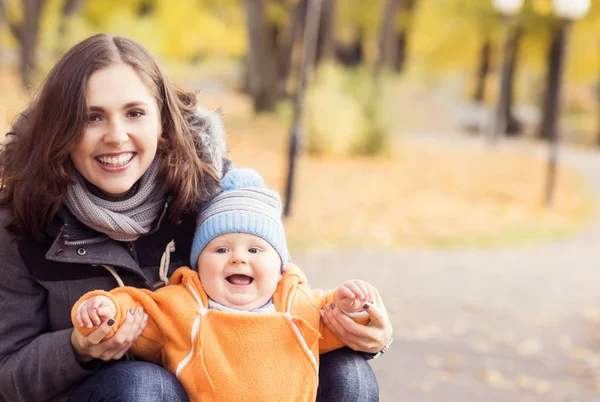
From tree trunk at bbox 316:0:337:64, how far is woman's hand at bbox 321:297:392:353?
1569 centimetres

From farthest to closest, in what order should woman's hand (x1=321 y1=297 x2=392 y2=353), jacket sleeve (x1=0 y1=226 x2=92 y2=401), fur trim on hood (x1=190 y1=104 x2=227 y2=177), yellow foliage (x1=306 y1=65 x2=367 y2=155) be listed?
yellow foliage (x1=306 y1=65 x2=367 y2=155) < fur trim on hood (x1=190 y1=104 x2=227 y2=177) < woman's hand (x1=321 y1=297 x2=392 y2=353) < jacket sleeve (x1=0 y1=226 x2=92 y2=401)

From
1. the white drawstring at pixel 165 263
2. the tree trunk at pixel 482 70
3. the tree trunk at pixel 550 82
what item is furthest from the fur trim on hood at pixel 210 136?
the tree trunk at pixel 482 70

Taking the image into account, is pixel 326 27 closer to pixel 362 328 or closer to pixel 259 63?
pixel 259 63

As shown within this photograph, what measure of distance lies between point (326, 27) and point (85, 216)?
16.1m

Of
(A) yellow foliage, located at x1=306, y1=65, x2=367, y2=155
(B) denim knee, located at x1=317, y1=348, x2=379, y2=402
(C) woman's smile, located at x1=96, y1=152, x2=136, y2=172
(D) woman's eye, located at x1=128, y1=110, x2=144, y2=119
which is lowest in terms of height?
(A) yellow foliage, located at x1=306, y1=65, x2=367, y2=155

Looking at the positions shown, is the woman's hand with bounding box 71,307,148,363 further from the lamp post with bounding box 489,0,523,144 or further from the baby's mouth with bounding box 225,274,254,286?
the lamp post with bounding box 489,0,523,144

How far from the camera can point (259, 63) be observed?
1780 centimetres

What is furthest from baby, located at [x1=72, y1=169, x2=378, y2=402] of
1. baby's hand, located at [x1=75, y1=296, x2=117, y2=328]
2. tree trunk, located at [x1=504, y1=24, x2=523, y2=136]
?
tree trunk, located at [x1=504, y1=24, x2=523, y2=136]

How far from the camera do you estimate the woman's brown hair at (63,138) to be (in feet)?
6.98

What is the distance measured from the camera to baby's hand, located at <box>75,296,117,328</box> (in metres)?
1.97

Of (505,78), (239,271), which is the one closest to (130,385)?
(239,271)

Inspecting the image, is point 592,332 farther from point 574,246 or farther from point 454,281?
point 574,246

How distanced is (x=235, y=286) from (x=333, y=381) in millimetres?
368

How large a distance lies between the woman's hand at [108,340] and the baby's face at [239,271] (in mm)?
238
